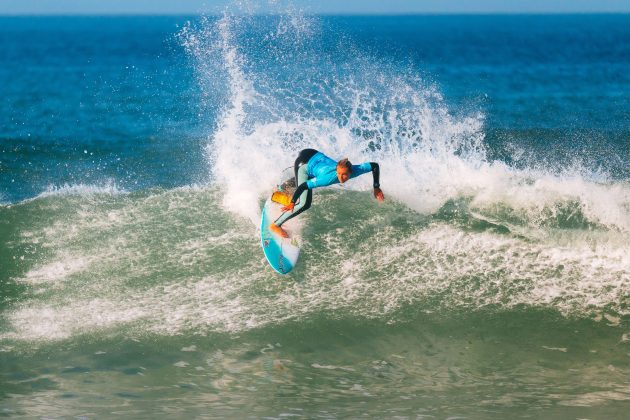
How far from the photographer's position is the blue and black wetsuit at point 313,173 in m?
8.83

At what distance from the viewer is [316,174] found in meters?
9.13

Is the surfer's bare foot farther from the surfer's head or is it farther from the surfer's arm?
the surfer's head

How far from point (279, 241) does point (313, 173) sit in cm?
136

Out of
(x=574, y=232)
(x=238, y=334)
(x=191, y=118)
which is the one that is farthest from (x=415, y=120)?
(x=238, y=334)

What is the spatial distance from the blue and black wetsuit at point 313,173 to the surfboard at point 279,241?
0.27 m

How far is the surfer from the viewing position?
28.0ft

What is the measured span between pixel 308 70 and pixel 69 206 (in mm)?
16042

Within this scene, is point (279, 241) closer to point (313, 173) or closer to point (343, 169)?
point (313, 173)

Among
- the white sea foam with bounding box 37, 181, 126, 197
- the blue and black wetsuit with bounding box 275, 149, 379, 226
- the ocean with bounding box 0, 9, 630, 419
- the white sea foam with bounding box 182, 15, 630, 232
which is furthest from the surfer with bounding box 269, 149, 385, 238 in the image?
the white sea foam with bounding box 37, 181, 126, 197

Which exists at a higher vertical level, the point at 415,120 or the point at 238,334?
the point at 415,120

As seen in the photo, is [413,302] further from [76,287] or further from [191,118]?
[191,118]

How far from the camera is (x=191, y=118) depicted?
68.9 feet

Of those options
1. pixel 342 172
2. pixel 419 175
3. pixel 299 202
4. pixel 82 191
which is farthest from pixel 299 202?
pixel 82 191

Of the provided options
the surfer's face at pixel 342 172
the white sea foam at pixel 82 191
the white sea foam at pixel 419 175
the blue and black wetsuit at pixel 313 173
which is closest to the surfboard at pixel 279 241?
the blue and black wetsuit at pixel 313 173
